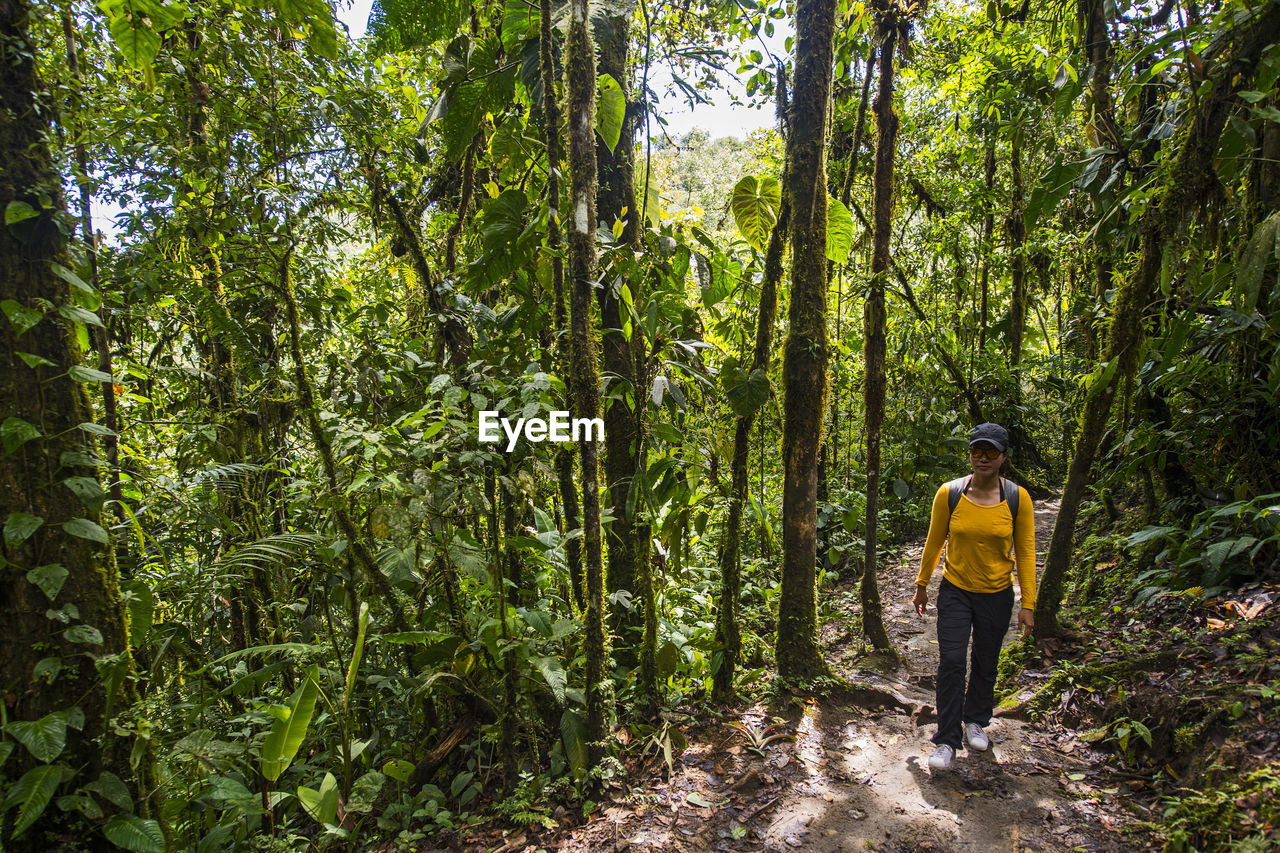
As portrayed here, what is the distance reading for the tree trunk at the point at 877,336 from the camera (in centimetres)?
469

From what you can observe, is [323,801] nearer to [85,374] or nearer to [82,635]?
[82,635]

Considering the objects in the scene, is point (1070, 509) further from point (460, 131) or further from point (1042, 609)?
point (460, 131)

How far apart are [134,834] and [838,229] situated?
4.70 m

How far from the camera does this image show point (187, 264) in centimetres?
389

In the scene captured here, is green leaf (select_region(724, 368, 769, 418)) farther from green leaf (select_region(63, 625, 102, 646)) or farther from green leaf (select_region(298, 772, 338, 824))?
green leaf (select_region(63, 625, 102, 646))

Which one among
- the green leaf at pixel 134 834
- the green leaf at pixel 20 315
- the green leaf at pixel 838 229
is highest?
the green leaf at pixel 838 229

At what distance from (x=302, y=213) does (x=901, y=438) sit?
7876 millimetres

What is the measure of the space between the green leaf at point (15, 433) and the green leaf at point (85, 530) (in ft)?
1.15

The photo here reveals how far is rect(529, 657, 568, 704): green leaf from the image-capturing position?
2.90 meters

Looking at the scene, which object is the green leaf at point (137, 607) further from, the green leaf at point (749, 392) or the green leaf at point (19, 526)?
the green leaf at point (749, 392)

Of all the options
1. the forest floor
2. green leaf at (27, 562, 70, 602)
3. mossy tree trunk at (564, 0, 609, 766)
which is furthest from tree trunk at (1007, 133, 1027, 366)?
green leaf at (27, 562, 70, 602)

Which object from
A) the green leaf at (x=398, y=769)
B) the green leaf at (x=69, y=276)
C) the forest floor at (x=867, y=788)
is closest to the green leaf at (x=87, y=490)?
the green leaf at (x=69, y=276)

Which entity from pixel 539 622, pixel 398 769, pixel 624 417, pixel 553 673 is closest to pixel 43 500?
pixel 398 769

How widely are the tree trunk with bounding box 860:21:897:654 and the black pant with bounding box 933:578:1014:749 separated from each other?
1270 millimetres
